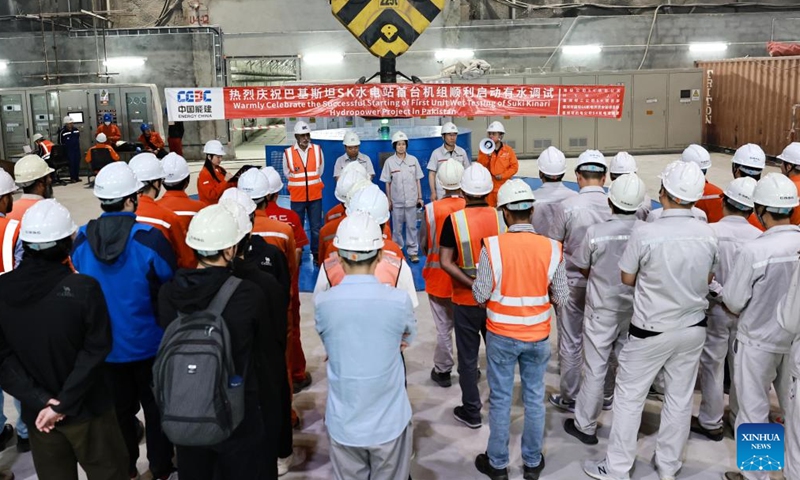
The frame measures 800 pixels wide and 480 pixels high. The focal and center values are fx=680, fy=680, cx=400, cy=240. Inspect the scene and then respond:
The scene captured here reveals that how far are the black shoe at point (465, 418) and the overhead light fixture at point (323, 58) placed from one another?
16030 millimetres

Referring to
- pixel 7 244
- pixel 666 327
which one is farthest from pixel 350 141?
pixel 666 327

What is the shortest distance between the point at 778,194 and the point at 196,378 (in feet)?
9.85

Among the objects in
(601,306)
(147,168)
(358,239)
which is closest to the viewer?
(358,239)

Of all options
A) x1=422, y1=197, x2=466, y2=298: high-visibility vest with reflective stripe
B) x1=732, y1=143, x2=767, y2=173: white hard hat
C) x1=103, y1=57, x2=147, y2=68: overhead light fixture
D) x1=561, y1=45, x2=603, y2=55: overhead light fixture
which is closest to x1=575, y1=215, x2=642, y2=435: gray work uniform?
x1=422, y1=197, x2=466, y2=298: high-visibility vest with reflective stripe

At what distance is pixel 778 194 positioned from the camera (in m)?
3.54

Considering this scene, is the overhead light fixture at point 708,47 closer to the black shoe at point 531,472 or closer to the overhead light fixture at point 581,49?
the overhead light fixture at point 581,49

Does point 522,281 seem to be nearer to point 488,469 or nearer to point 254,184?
point 488,469

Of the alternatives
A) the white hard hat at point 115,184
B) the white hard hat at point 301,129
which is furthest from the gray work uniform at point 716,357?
the white hard hat at point 301,129

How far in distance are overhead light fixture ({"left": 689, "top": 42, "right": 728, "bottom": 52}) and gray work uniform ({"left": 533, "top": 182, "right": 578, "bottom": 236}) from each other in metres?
16.4

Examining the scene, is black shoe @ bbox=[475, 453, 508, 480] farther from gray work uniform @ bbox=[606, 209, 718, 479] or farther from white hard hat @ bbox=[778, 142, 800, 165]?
white hard hat @ bbox=[778, 142, 800, 165]

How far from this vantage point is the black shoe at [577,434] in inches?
166

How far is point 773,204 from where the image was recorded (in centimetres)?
355

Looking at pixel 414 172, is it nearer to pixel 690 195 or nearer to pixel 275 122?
pixel 690 195

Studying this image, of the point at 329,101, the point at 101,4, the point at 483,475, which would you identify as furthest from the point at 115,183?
the point at 101,4
